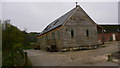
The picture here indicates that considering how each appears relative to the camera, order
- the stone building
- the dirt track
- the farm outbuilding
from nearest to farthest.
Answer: the dirt track → the stone building → the farm outbuilding

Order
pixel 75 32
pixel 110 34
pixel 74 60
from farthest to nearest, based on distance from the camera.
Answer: pixel 110 34
pixel 75 32
pixel 74 60

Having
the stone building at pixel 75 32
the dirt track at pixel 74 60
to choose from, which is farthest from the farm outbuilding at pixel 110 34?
the dirt track at pixel 74 60

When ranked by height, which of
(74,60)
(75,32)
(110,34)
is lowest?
(74,60)

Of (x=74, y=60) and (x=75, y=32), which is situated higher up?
(x=75, y=32)

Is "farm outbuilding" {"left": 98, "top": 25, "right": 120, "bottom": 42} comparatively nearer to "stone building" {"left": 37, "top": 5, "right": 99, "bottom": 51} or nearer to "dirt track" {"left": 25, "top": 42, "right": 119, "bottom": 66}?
"stone building" {"left": 37, "top": 5, "right": 99, "bottom": 51}

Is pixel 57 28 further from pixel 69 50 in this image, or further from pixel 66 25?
pixel 69 50

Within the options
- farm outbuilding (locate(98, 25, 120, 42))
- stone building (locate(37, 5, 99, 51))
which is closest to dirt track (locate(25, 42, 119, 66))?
stone building (locate(37, 5, 99, 51))

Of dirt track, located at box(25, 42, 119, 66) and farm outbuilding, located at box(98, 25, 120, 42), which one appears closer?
dirt track, located at box(25, 42, 119, 66)

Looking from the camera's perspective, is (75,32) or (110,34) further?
(110,34)

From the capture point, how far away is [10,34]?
1420 cm

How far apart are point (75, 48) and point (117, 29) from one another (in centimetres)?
2514

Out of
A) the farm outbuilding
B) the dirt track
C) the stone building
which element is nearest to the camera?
the dirt track

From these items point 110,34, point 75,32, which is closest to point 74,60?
point 75,32

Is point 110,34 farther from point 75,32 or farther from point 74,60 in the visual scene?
point 74,60
